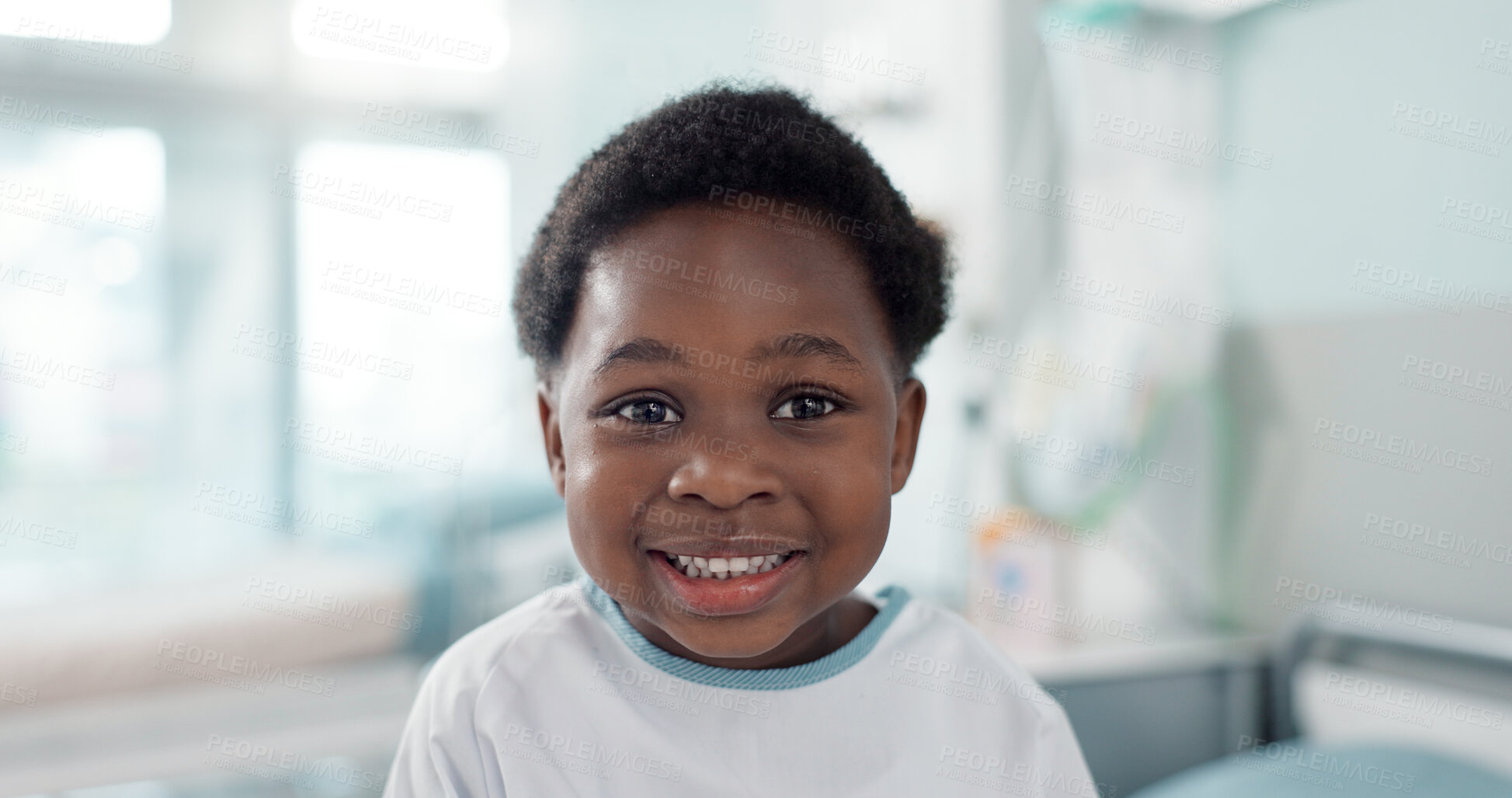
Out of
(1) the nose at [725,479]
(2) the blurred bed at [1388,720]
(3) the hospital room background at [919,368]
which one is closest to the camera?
(1) the nose at [725,479]

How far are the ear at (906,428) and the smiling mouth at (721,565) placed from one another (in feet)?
0.52

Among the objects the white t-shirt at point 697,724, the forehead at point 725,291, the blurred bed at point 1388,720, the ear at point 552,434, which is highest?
the forehead at point 725,291

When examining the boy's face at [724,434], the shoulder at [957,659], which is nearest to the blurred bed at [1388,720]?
the shoulder at [957,659]

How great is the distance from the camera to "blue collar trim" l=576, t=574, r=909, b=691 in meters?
0.66

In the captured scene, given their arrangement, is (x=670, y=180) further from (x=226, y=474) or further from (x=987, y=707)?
(x=226, y=474)

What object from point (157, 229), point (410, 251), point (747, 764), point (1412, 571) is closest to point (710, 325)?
point (747, 764)

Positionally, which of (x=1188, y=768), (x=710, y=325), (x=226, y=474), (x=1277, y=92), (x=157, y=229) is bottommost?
(x=1188, y=768)

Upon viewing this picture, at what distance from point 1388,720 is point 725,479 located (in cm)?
122

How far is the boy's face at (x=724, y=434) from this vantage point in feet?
1.90

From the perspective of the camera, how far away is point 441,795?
24.0 inches

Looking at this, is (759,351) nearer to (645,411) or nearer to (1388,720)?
(645,411)

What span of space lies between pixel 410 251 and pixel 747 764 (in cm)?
155

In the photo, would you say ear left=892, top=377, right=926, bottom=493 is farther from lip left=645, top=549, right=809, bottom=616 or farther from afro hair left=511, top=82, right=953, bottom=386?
lip left=645, top=549, right=809, bottom=616

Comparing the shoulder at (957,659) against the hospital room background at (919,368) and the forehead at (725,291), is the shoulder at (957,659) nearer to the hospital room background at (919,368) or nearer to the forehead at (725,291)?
the forehead at (725,291)
